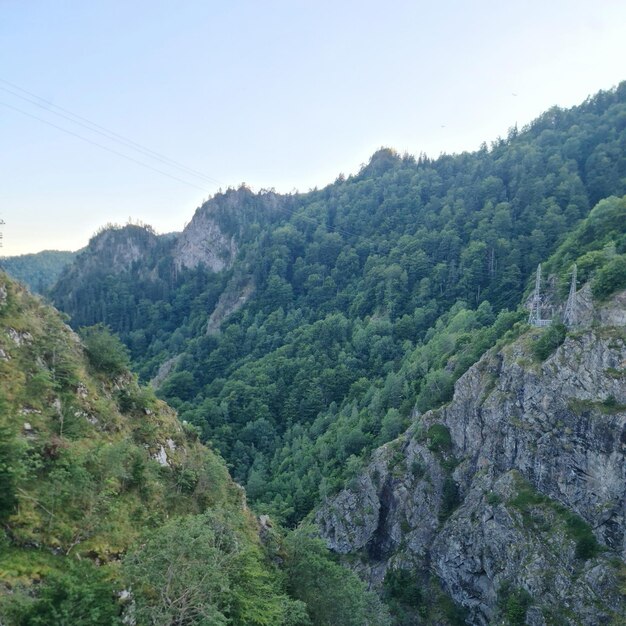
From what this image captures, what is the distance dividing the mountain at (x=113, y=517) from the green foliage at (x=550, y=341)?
1184 inches

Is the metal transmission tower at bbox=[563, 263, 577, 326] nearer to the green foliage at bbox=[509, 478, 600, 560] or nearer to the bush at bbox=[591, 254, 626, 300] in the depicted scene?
the bush at bbox=[591, 254, 626, 300]

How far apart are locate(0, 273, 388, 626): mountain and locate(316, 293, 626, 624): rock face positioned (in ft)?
52.1


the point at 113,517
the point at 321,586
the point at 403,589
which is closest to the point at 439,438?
the point at 403,589

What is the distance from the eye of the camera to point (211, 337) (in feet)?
449

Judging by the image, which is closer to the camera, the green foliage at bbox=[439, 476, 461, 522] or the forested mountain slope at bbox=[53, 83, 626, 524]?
the green foliage at bbox=[439, 476, 461, 522]

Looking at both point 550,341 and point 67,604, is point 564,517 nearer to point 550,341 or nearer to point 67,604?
point 550,341

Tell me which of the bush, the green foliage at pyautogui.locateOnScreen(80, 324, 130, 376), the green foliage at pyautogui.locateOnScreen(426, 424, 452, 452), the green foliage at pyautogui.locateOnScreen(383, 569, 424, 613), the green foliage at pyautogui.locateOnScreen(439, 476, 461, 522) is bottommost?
the green foliage at pyautogui.locateOnScreen(383, 569, 424, 613)

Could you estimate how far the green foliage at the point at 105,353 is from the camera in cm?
3450

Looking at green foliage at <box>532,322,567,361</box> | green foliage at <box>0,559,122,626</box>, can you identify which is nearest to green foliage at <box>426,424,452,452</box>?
green foliage at <box>532,322,567,361</box>

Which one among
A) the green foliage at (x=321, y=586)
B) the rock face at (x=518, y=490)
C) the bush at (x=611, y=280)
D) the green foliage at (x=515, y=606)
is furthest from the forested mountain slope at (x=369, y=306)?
the green foliage at (x=321, y=586)

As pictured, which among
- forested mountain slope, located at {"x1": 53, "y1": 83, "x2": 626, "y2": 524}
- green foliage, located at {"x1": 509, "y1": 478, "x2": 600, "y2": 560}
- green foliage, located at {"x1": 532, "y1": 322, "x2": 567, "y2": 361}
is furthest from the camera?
forested mountain slope, located at {"x1": 53, "y1": 83, "x2": 626, "y2": 524}

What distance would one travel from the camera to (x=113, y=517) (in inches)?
941

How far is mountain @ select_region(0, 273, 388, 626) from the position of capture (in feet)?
57.2

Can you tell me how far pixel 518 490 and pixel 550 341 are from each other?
15617 mm
